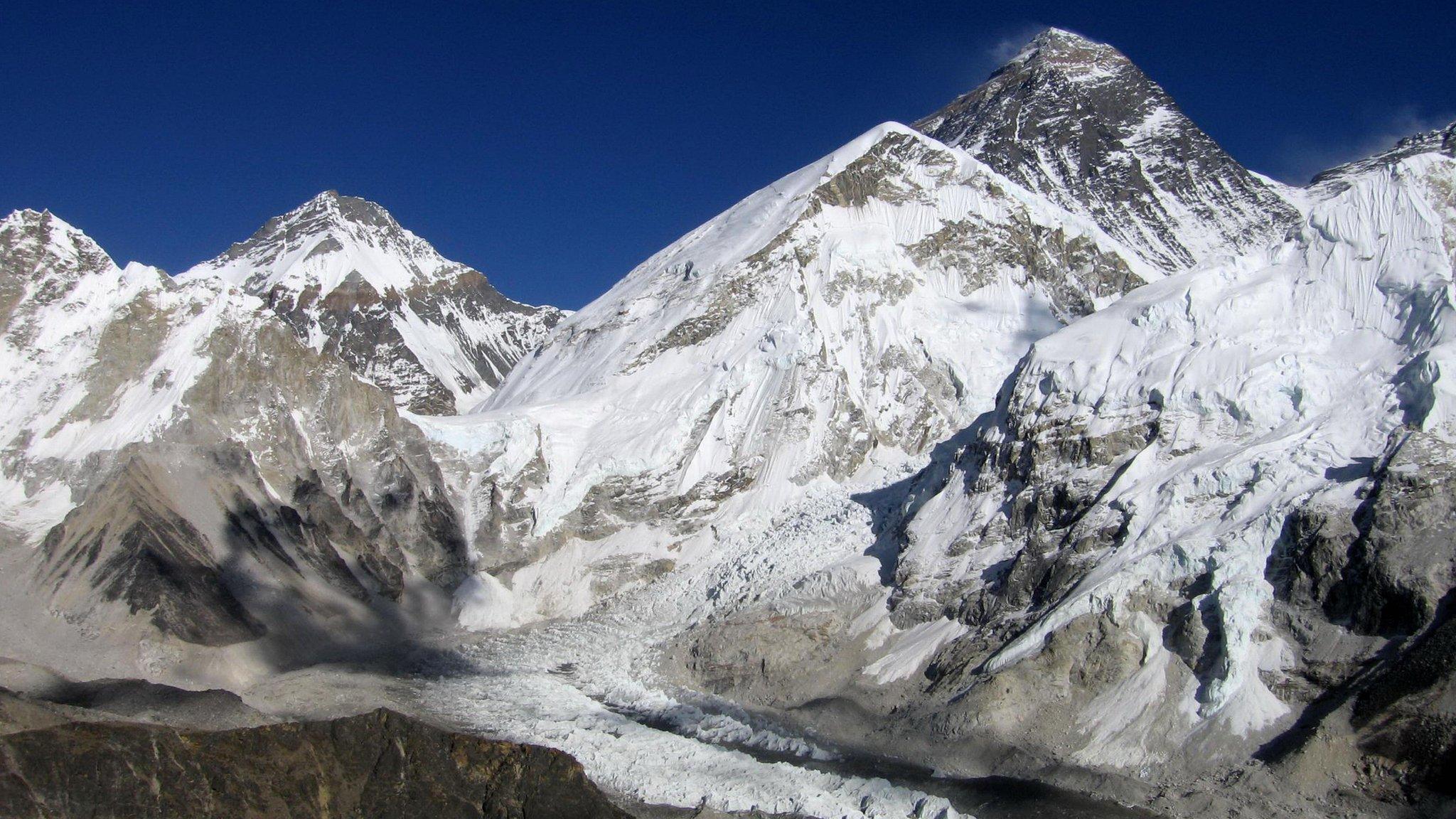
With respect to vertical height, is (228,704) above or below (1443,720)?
above

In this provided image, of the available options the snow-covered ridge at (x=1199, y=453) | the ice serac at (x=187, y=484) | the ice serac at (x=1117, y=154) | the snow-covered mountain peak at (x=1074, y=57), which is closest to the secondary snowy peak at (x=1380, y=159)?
the ice serac at (x=1117, y=154)

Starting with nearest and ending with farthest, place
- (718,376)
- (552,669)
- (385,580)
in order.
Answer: (552,669) → (385,580) → (718,376)

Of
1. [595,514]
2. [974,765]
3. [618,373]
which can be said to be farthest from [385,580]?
[974,765]

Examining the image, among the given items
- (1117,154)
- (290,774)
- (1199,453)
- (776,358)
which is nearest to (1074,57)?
(1117,154)

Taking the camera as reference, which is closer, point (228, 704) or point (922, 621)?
point (228, 704)

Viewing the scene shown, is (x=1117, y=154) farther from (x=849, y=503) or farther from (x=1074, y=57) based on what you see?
Result: (x=849, y=503)

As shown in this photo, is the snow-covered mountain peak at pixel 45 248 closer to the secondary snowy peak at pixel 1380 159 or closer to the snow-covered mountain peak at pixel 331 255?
the snow-covered mountain peak at pixel 331 255

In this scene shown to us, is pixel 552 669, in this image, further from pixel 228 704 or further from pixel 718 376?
pixel 718 376
